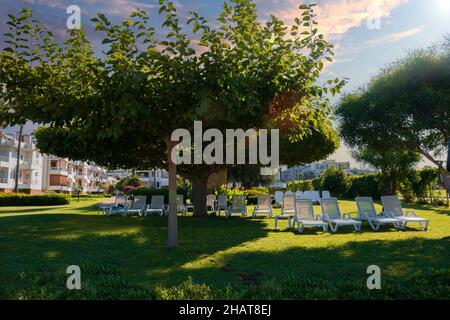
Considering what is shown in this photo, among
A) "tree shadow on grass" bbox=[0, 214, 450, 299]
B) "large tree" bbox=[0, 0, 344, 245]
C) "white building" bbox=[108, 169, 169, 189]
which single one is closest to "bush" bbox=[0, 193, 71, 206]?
"tree shadow on grass" bbox=[0, 214, 450, 299]

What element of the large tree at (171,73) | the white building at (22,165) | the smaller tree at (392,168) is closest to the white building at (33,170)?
the white building at (22,165)

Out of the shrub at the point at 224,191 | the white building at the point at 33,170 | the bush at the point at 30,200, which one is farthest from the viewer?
the white building at the point at 33,170

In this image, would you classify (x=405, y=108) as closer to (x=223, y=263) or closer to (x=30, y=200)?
(x=223, y=263)

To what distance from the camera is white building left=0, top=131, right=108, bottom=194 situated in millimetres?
62131

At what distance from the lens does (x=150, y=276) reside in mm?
6922

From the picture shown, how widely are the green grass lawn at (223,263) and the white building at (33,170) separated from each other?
4084 cm

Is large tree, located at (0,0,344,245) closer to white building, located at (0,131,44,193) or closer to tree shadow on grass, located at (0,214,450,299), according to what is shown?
tree shadow on grass, located at (0,214,450,299)

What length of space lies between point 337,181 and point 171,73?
35.3 m

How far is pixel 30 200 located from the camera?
34875mm

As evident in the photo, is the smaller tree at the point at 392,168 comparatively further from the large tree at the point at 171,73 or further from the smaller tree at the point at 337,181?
the large tree at the point at 171,73

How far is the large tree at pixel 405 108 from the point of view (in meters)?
14.1

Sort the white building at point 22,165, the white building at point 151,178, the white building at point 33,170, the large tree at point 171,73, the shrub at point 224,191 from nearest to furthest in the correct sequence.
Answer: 1. the large tree at point 171,73
2. the shrub at point 224,191
3. the white building at point 22,165
4. the white building at point 33,170
5. the white building at point 151,178

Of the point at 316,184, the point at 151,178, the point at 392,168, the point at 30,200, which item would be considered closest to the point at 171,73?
the point at 392,168
